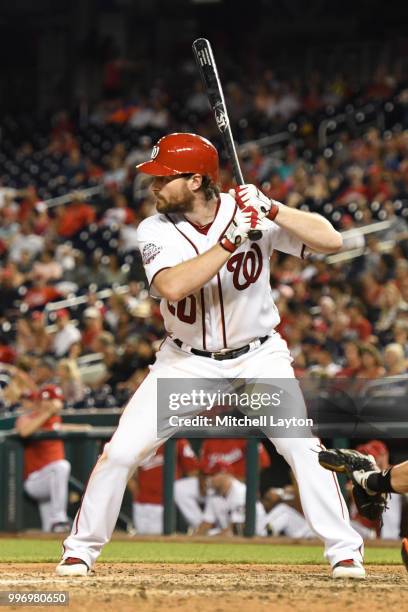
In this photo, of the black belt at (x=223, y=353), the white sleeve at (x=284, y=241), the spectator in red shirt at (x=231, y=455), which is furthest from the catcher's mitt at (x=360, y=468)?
the spectator in red shirt at (x=231, y=455)

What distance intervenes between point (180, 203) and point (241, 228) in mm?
466

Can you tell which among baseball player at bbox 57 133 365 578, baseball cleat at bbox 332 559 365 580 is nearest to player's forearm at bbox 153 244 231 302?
baseball player at bbox 57 133 365 578

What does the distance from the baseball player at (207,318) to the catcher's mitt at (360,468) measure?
71 mm

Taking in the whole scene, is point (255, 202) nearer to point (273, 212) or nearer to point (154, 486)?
point (273, 212)

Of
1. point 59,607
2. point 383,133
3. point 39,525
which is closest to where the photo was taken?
point 59,607

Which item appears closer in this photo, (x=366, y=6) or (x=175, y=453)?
(x=175, y=453)

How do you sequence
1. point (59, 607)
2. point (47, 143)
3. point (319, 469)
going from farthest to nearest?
point (47, 143) < point (319, 469) < point (59, 607)

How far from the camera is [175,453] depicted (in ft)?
28.9

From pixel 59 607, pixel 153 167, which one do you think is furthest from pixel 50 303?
pixel 59 607

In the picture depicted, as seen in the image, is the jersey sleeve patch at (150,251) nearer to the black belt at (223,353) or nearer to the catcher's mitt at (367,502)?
the black belt at (223,353)

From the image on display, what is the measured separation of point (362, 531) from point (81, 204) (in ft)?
28.1

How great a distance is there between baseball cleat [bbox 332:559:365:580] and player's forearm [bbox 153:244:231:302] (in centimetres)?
126

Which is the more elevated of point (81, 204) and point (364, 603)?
point (81, 204)

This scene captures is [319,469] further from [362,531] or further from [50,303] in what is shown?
[50,303]
